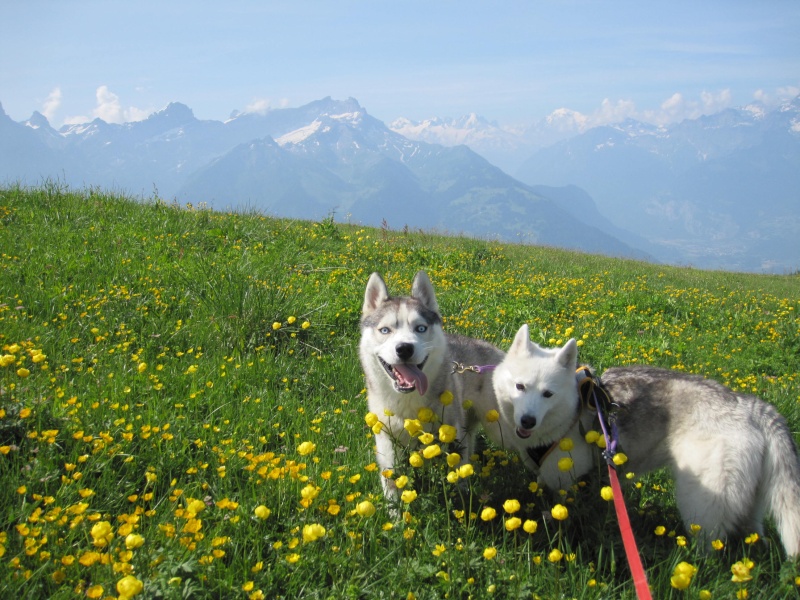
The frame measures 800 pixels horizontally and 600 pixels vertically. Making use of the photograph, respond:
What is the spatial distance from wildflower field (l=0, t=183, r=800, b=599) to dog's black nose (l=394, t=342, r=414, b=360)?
2.15 ft

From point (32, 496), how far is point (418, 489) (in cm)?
231

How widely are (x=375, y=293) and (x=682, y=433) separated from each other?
276 cm

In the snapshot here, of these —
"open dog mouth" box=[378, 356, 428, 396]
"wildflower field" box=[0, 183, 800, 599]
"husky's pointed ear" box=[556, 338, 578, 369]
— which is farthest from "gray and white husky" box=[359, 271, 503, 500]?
"husky's pointed ear" box=[556, 338, 578, 369]

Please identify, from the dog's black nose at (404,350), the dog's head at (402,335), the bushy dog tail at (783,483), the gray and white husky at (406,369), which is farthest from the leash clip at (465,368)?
the bushy dog tail at (783,483)

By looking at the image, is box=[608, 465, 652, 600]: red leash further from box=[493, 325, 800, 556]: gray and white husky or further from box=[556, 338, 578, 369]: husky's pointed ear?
box=[556, 338, 578, 369]: husky's pointed ear

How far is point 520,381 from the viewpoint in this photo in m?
4.01

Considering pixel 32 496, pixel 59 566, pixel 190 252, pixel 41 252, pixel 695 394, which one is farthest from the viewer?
pixel 190 252

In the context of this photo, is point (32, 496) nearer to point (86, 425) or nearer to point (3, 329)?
point (86, 425)

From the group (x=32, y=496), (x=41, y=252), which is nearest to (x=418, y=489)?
(x=32, y=496)

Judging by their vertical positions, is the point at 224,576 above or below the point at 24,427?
below

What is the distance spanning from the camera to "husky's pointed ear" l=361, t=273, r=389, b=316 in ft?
15.0

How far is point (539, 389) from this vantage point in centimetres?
395

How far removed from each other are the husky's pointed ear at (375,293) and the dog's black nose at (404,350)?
39.6 inches

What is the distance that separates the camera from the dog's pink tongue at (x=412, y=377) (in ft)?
12.0
